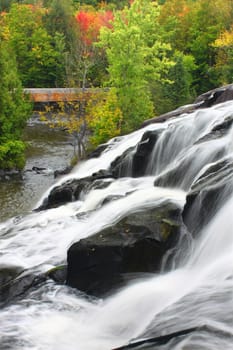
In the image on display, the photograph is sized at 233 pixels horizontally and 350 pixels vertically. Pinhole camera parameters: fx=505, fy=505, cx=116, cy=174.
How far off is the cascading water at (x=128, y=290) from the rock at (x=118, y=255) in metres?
0.31

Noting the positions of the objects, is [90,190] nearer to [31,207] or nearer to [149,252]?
[31,207]

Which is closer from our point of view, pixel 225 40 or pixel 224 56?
pixel 225 40

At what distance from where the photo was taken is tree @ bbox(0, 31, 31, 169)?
82.9 ft

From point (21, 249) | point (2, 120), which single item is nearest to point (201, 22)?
point (2, 120)

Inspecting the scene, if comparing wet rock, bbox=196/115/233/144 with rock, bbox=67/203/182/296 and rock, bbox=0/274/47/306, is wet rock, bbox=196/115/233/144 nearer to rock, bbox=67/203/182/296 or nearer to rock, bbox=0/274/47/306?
rock, bbox=67/203/182/296

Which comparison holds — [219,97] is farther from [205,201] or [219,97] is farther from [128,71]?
[205,201]

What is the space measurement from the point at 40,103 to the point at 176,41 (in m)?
14.3

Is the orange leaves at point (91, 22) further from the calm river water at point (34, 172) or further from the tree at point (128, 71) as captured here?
the tree at point (128, 71)

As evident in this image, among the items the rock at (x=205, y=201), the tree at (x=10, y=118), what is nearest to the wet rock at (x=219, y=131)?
the rock at (x=205, y=201)

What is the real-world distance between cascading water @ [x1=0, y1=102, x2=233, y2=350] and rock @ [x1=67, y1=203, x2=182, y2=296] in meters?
0.31

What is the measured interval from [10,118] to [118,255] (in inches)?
654

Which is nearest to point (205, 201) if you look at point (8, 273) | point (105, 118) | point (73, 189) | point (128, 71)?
point (8, 273)

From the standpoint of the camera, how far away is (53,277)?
11539mm

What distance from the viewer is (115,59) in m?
26.6
